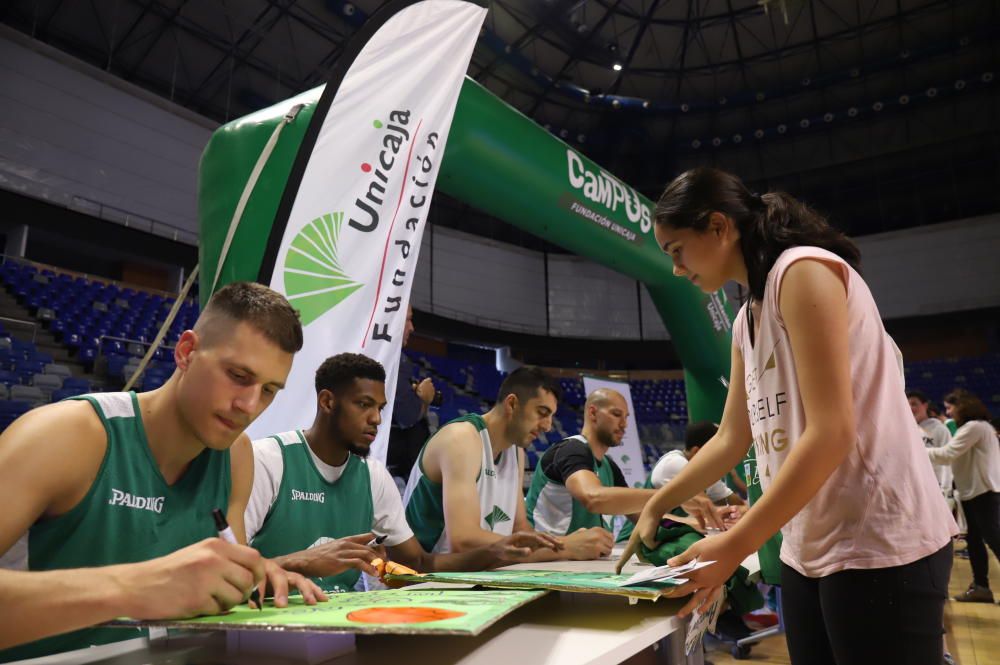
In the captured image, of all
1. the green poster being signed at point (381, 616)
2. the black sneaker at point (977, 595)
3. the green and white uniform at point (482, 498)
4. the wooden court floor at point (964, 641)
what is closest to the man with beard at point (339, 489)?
the green and white uniform at point (482, 498)

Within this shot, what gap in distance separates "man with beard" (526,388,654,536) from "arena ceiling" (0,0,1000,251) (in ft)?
37.2

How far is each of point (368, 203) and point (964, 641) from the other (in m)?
3.93

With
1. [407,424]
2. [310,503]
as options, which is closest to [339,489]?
[310,503]

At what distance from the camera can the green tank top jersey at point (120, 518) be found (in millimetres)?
1020

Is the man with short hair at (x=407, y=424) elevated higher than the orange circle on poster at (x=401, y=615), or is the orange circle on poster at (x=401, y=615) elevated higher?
the man with short hair at (x=407, y=424)

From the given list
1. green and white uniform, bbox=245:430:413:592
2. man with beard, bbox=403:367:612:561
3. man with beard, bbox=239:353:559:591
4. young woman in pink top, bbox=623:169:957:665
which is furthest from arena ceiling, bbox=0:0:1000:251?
young woman in pink top, bbox=623:169:957:665

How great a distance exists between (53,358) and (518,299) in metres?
11.4

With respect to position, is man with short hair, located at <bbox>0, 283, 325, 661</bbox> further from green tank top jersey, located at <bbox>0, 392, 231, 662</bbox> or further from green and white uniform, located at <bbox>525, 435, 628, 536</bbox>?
green and white uniform, located at <bbox>525, 435, 628, 536</bbox>

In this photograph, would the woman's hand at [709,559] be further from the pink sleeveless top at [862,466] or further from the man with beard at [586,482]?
the man with beard at [586,482]

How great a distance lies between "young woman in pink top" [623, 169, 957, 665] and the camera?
0.95 metres

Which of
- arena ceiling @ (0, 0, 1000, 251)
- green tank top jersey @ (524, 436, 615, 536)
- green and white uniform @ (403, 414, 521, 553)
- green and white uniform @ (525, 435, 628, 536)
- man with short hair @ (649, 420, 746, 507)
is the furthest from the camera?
arena ceiling @ (0, 0, 1000, 251)

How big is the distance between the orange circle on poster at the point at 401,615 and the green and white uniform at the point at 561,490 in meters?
2.15

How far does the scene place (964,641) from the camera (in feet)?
11.6

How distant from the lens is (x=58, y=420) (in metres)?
0.99
